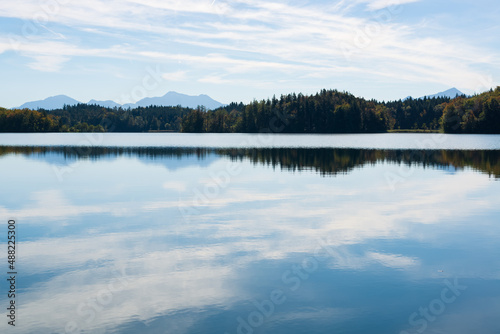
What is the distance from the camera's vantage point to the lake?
12.8 metres

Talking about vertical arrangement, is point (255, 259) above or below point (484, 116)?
below

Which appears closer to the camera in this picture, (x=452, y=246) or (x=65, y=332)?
(x=65, y=332)

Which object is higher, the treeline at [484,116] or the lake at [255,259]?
the treeline at [484,116]

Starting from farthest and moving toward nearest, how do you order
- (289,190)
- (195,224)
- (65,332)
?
(289,190)
(195,224)
(65,332)

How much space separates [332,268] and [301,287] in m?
2.33

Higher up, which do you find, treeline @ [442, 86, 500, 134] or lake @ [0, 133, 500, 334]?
treeline @ [442, 86, 500, 134]

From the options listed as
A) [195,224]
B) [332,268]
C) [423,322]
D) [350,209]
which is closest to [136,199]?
[195,224]

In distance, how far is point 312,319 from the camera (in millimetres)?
12617

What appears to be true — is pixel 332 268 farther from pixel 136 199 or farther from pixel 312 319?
pixel 136 199

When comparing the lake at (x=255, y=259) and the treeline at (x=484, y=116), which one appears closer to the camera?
the lake at (x=255, y=259)

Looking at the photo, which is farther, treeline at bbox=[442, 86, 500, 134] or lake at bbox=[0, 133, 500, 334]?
treeline at bbox=[442, 86, 500, 134]

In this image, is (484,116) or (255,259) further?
(484,116)

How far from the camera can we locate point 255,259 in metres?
17.9

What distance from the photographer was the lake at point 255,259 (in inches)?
502
